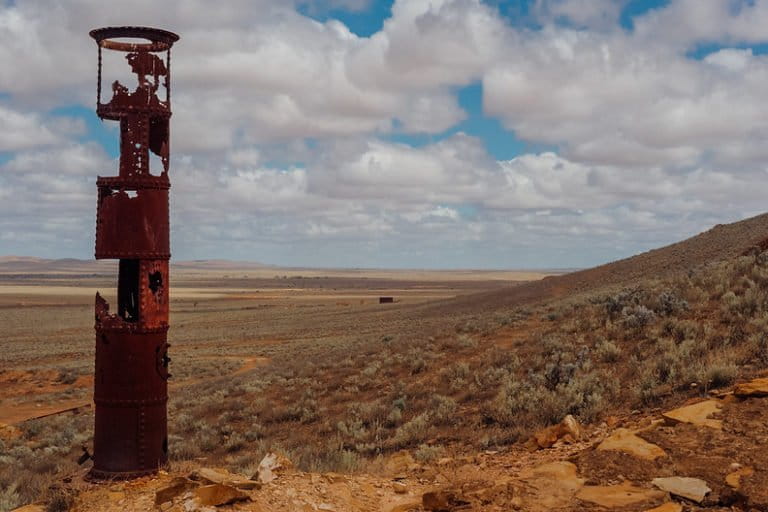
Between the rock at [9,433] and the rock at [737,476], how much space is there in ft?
60.7

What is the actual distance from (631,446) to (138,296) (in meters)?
6.92


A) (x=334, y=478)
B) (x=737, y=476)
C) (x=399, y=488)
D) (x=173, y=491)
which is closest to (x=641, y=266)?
(x=737, y=476)

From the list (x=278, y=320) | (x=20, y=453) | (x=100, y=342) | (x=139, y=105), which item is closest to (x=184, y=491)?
(x=100, y=342)

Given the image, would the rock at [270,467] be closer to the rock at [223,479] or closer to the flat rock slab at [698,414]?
the rock at [223,479]

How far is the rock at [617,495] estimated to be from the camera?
6.65 metres

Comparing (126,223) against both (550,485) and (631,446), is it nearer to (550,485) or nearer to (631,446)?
(550,485)

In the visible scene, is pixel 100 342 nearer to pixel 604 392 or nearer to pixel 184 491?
pixel 184 491

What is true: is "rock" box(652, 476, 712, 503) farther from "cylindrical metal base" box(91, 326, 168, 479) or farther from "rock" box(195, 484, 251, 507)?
"cylindrical metal base" box(91, 326, 168, 479)

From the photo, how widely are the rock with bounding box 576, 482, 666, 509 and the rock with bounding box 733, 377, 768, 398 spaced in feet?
10.1

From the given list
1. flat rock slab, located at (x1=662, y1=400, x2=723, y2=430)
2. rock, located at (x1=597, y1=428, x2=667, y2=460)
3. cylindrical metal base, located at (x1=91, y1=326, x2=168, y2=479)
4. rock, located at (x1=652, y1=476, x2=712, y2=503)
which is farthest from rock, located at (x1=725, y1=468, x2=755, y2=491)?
cylindrical metal base, located at (x1=91, y1=326, x2=168, y2=479)

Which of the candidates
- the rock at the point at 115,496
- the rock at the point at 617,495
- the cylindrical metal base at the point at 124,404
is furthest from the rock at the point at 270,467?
the rock at the point at 617,495

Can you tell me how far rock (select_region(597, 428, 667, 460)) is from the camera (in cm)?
775

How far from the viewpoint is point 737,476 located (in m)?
6.82

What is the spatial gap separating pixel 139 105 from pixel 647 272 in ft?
114
